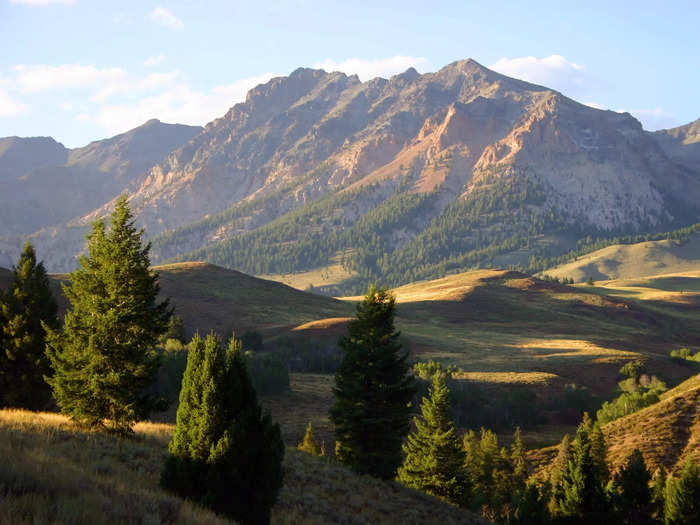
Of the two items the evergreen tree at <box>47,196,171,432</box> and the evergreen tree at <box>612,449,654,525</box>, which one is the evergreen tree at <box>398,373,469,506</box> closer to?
the evergreen tree at <box>612,449,654,525</box>

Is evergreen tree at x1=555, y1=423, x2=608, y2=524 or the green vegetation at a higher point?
evergreen tree at x1=555, y1=423, x2=608, y2=524

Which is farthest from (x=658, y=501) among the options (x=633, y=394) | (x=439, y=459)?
(x=633, y=394)

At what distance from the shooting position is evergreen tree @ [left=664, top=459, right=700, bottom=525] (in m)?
37.8

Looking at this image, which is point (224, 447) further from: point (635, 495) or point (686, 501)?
point (635, 495)

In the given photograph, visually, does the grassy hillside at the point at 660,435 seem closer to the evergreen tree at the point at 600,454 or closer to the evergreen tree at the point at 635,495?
the evergreen tree at the point at 600,454

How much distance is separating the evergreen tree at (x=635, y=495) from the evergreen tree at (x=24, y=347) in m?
37.2

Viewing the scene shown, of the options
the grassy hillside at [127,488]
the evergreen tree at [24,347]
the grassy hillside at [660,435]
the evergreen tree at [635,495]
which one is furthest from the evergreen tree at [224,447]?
the grassy hillside at [660,435]

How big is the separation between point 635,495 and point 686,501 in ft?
13.7

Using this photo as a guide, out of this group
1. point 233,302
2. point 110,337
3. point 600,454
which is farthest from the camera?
point 233,302

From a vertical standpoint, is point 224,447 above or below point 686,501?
above

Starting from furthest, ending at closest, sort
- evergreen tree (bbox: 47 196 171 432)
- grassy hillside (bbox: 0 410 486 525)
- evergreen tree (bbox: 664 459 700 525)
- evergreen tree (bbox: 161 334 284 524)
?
evergreen tree (bbox: 664 459 700 525) → evergreen tree (bbox: 47 196 171 432) → evergreen tree (bbox: 161 334 284 524) → grassy hillside (bbox: 0 410 486 525)

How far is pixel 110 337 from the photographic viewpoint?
2486 centimetres

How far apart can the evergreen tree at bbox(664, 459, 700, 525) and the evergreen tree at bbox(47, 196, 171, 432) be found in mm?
33491

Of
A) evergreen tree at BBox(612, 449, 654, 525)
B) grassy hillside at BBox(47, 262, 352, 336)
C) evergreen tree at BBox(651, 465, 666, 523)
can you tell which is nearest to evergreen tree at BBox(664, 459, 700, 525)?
evergreen tree at BBox(612, 449, 654, 525)
